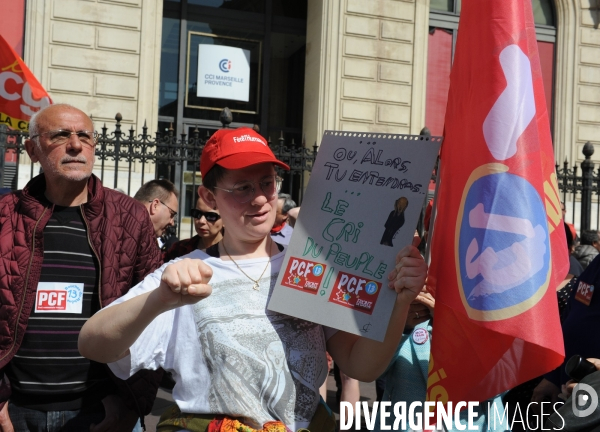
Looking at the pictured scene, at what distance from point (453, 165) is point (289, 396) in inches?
35.5

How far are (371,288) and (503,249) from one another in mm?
409

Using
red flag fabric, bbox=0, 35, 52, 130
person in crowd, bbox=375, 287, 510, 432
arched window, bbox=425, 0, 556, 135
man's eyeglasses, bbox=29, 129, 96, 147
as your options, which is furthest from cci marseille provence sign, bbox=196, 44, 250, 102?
person in crowd, bbox=375, 287, 510, 432

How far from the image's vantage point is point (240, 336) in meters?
2.16

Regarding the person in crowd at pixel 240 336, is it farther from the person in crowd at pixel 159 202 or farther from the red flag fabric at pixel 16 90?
the red flag fabric at pixel 16 90

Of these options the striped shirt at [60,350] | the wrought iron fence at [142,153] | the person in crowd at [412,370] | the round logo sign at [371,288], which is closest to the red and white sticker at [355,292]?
the round logo sign at [371,288]

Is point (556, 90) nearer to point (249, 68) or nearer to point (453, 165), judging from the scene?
point (249, 68)

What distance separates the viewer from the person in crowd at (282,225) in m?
5.78

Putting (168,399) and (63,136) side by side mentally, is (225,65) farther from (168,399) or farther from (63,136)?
(63,136)

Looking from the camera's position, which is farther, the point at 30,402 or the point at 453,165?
the point at 30,402

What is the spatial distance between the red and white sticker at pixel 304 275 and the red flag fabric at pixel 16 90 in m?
5.50

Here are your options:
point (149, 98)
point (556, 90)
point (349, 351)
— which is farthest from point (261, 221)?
point (556, 90)

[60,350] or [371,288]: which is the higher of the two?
[371,288]

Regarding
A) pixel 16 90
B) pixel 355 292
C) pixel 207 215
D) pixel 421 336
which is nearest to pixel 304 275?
pixel 355 292

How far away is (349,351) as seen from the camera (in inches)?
90.0
